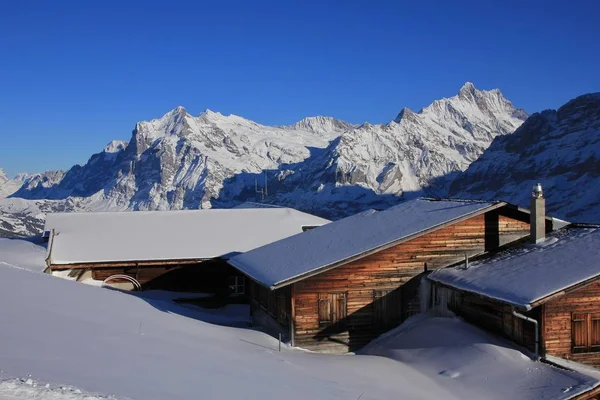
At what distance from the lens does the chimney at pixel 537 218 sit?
20.6 meters

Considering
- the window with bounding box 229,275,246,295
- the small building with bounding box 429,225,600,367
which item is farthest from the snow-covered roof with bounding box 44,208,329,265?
the small building with bounding box 429,225,600,367

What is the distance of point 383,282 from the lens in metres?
21.0

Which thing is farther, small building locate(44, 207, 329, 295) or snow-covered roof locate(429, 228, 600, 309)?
small building locate(44, 207, 329, 295)

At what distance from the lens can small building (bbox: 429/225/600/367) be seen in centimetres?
1655

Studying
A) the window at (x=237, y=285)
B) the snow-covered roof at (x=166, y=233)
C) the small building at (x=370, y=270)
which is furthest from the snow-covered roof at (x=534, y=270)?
the snow-covered roof at (x=166, y=233)

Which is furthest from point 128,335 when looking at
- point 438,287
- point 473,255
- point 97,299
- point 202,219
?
point 202,219

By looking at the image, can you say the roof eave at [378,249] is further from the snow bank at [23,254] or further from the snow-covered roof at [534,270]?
the snow bank at [23,254]

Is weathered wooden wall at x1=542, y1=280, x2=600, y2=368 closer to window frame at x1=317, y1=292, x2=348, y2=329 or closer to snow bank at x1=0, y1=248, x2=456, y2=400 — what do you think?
snow bank at x1=0, y1=248, x2=456, y2=400

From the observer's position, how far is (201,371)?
1226cm

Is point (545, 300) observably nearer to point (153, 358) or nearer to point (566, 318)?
point (566, 318)

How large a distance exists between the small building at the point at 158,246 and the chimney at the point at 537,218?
606 inches

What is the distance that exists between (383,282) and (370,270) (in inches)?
24.2

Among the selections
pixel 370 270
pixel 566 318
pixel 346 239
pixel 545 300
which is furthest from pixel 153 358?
pixel 346 239

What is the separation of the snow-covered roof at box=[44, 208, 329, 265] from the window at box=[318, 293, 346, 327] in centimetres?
1263
